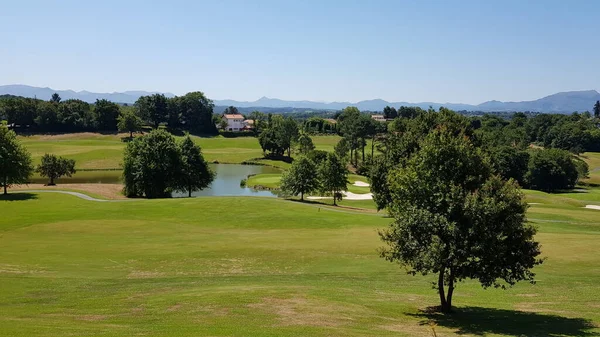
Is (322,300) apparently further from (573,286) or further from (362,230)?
(362,230)

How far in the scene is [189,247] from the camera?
3897cm

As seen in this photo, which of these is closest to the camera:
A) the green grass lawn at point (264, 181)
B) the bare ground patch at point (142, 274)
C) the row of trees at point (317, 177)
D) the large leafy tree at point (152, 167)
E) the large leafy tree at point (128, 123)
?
the bare ground patch at point (142, 274)

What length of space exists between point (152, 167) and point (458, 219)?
61072 mm

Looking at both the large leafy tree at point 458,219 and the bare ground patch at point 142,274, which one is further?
the bare ground patch at point 142,274

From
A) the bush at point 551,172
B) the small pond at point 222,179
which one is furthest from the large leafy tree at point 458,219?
the bush at point 551,172

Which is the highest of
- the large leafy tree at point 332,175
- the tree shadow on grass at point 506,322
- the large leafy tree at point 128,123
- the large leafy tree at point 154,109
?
the large leafy tree at point 154,109

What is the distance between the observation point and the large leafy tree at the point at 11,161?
65250mm

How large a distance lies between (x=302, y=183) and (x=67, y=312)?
172ft

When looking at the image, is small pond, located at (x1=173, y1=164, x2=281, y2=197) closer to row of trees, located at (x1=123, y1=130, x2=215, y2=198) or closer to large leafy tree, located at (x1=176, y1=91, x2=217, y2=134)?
row of trees, located at (x1=123, y1=130, x2=215, y2=198)

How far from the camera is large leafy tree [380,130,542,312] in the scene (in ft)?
63.6

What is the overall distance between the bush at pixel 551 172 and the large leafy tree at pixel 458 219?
10719cm

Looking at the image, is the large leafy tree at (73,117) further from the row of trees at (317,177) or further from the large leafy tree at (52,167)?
the row of trees at (317,177)

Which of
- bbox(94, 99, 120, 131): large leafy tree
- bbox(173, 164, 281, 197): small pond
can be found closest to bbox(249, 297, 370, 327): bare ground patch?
bbox(173, 164, 281, 197): small pond

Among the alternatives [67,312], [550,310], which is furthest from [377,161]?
[67,312]
